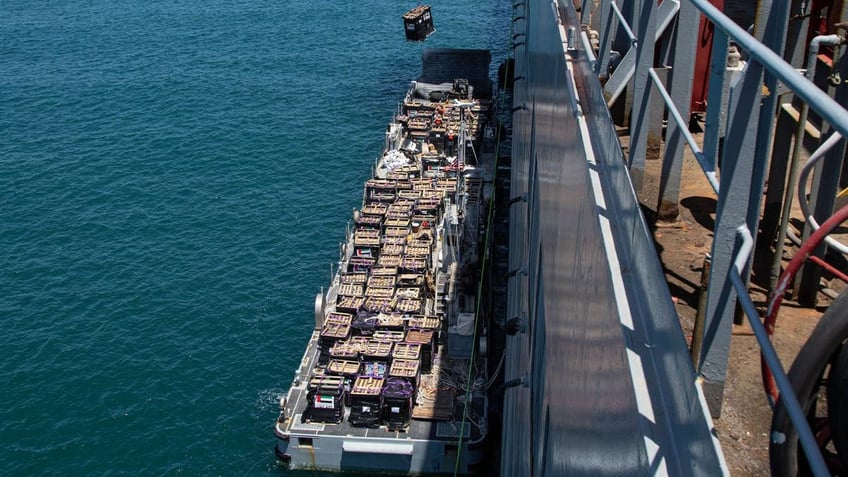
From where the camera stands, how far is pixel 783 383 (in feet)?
7.87

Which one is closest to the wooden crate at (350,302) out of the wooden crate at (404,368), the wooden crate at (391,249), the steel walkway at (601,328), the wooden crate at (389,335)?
the wooden crate at (389,335)

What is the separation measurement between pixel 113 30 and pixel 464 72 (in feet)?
119

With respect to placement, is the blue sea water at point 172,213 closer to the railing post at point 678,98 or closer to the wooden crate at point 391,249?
the wooden crate at point 391,249

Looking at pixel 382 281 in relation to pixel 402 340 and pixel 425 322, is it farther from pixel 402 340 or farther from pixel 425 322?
pixel 402 340

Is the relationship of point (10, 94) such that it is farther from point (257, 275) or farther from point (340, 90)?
point (257, 275)

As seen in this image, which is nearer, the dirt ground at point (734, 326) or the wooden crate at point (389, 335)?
the dirt ground at point (734, 326)

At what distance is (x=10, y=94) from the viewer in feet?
201

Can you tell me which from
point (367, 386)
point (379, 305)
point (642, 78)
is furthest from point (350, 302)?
point (642, 78)

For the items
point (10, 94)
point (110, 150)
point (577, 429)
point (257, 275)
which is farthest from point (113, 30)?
point (577, 429)

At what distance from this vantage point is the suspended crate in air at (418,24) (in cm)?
7188

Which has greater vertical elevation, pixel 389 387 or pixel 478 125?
pixel 478 125

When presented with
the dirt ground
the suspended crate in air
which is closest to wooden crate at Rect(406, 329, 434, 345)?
the dirt ground

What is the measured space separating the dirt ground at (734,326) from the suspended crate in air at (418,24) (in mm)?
66019

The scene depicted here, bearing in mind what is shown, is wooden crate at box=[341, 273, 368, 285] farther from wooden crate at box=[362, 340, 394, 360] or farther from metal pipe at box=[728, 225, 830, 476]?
metal pipe at box=[728, 225, 830, 476]
